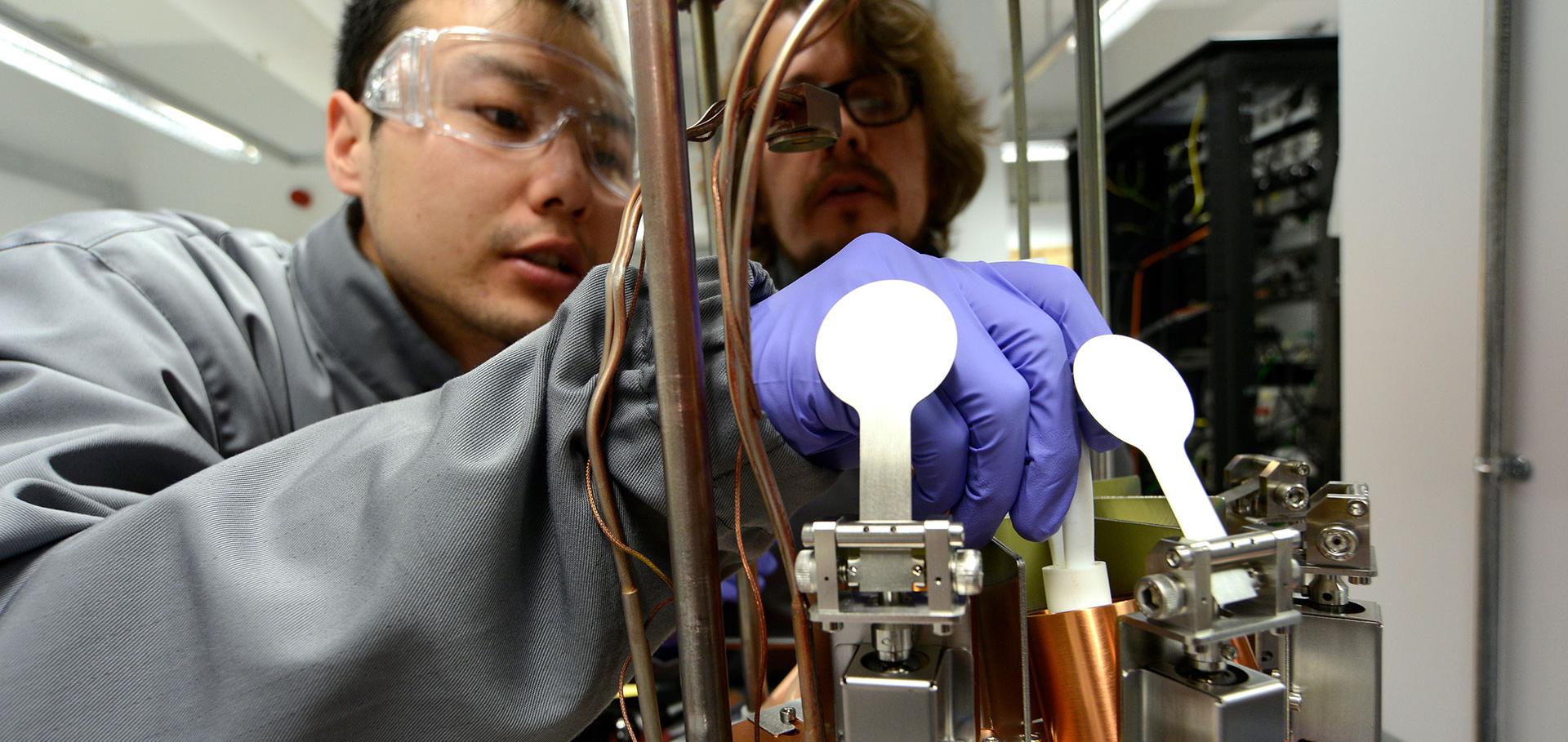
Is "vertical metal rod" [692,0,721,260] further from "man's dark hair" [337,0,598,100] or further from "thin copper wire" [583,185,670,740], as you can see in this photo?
"man's dark hair" [337,0,598,100]

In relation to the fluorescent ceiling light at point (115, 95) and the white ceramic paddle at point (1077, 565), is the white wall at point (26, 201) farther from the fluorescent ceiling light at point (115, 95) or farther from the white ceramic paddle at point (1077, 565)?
the white ceramic paddle at point (1077, 565)

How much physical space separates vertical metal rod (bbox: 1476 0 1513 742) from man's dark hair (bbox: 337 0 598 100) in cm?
119

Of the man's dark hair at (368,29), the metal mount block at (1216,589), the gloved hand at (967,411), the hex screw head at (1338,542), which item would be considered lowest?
the hex screw head at (1338,542)

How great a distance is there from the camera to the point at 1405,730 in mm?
1147

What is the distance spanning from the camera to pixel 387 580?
1.62 ft

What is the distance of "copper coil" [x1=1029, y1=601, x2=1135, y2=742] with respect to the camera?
1.36ft

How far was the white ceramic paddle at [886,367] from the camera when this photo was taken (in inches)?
13.8

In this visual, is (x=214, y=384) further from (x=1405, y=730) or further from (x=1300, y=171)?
(x=1300, y=171)

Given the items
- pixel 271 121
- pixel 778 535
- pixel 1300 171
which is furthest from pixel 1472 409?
pixel 271 121

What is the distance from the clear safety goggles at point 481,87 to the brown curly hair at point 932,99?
1.04ft

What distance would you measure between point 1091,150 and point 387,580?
678 millimetres

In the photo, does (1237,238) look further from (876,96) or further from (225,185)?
(225,185)

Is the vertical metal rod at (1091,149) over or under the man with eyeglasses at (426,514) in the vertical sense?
over

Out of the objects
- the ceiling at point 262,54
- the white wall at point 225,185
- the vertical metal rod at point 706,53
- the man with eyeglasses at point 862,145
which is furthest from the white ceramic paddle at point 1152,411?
the white wall at point 225,185
